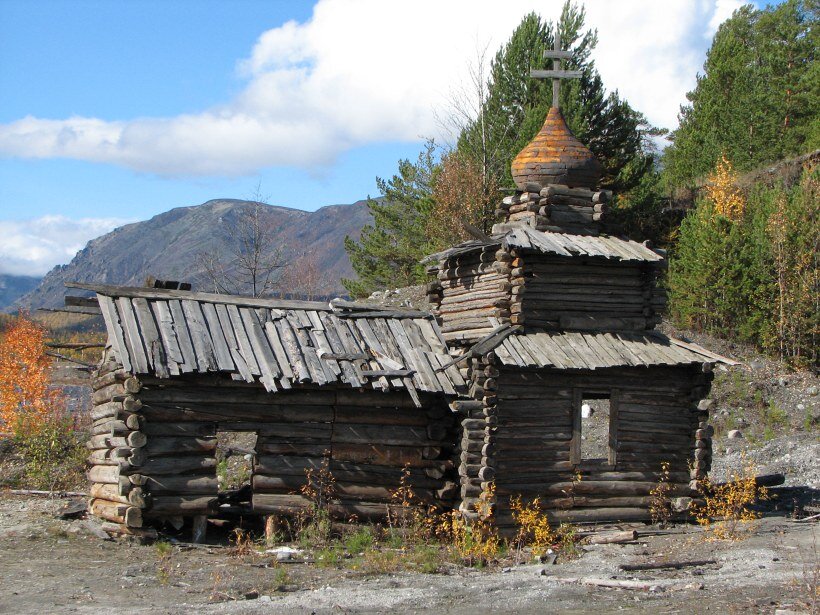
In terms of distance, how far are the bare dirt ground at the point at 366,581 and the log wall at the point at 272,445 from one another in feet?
3.03

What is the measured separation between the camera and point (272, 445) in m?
14.4

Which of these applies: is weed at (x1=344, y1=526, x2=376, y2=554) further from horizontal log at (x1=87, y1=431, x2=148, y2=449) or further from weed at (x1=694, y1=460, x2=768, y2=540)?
weed at (x1=694, y1=460, x2=768, y2=540)

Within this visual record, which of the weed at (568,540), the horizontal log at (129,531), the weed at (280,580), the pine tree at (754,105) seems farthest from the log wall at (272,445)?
the pine tree at (754,105)

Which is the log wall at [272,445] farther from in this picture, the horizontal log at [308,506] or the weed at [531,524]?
the weed at [531,524]

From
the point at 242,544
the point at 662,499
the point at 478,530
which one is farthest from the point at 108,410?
the point at 662,499

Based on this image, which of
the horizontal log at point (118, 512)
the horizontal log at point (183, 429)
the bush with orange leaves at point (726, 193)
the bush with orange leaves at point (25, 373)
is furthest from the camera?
the bush with orange leaves at point (726, 193)

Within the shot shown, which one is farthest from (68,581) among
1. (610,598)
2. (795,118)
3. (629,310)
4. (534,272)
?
(795,118)

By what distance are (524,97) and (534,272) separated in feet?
66.9

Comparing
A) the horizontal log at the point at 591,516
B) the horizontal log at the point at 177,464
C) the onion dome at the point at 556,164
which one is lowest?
the horizontal log at the point at 591,516

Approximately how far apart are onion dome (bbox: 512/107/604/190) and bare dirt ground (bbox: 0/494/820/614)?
697 cm

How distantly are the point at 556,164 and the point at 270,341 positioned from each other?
21.3 ft

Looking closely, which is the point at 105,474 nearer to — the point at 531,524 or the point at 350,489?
the point at 350,489

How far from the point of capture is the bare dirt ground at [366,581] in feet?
32.7

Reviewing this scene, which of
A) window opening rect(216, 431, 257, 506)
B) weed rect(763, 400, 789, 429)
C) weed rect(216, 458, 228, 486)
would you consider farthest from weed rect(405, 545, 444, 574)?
weed rect(763, 400, 789, 429)
